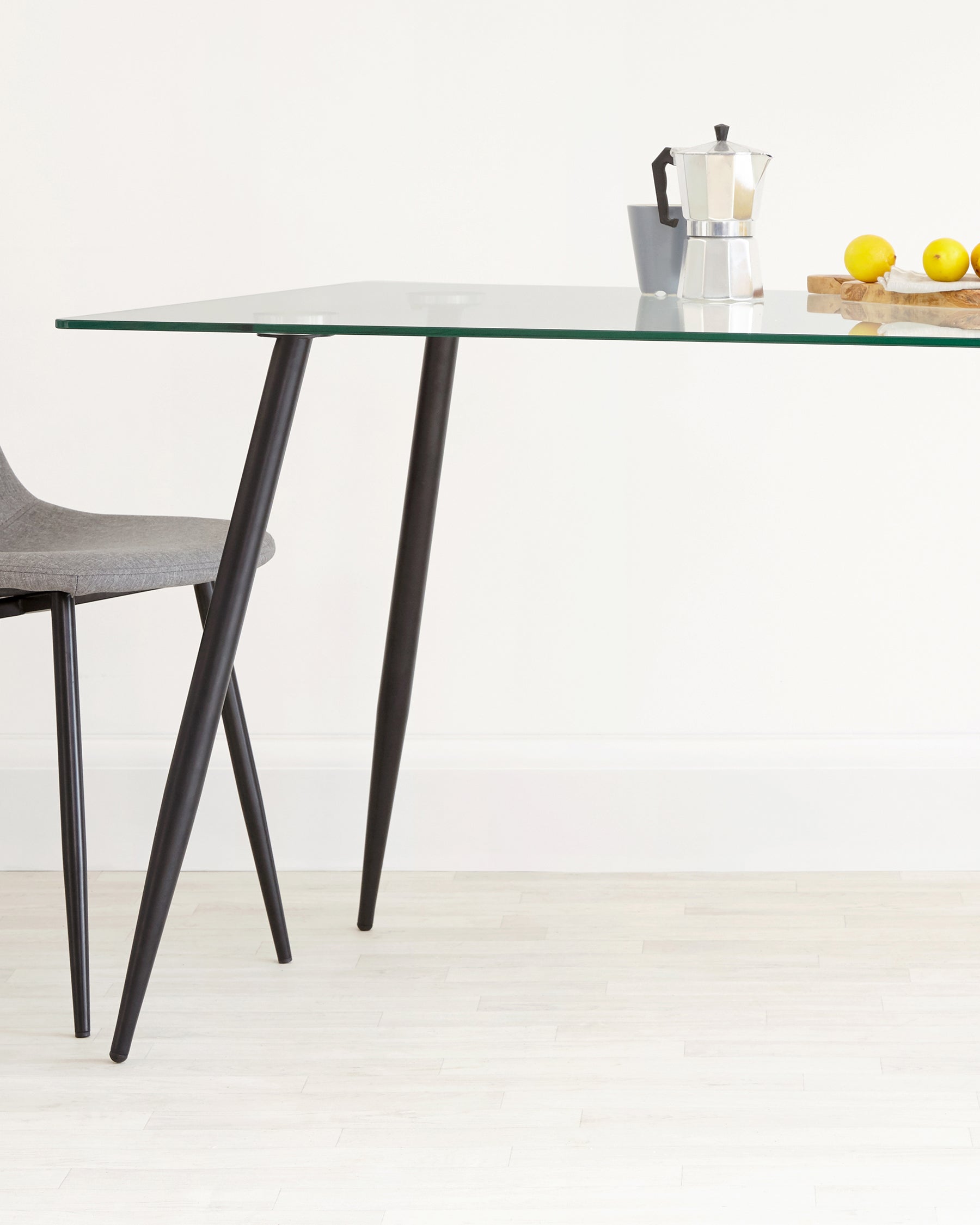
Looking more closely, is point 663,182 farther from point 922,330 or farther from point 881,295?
point 922,330

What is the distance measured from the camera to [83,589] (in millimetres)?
1620

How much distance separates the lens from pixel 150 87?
2.24m

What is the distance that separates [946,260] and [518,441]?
0.83 metres

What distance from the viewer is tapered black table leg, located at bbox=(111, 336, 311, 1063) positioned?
1560 millimetres

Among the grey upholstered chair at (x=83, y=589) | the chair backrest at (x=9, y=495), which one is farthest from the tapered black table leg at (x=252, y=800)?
the chair backrest at (x=9, y=495)

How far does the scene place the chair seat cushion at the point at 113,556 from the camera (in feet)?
5.30

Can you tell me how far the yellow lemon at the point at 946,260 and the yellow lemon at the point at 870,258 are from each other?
0.08 m

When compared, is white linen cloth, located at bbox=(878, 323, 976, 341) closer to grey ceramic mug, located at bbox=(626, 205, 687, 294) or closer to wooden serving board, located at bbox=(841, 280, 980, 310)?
wooden serving board, located at bbox=(841, 280, 980, 310)

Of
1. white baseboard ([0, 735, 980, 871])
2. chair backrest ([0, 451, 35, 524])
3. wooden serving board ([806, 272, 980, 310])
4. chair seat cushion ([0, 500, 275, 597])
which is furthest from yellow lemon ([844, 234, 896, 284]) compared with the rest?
chair backrest ([0, 451, 35, 524])

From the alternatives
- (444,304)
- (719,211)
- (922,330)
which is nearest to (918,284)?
(719,211)

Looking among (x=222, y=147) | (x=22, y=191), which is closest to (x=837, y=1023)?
(x=222, y=147)

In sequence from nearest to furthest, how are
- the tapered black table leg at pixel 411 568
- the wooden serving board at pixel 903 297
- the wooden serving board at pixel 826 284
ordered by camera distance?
the wooden serving board at pixel 903 297, the wooden serving board at pixel 826 284, the tapered black table leg at pixel 411 568

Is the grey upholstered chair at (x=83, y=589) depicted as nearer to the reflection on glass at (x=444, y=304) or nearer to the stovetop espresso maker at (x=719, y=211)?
the reflection on glass at (x=444, y=304)

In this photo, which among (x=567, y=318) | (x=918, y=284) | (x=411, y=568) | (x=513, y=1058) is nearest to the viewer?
(x=567, y=318)
